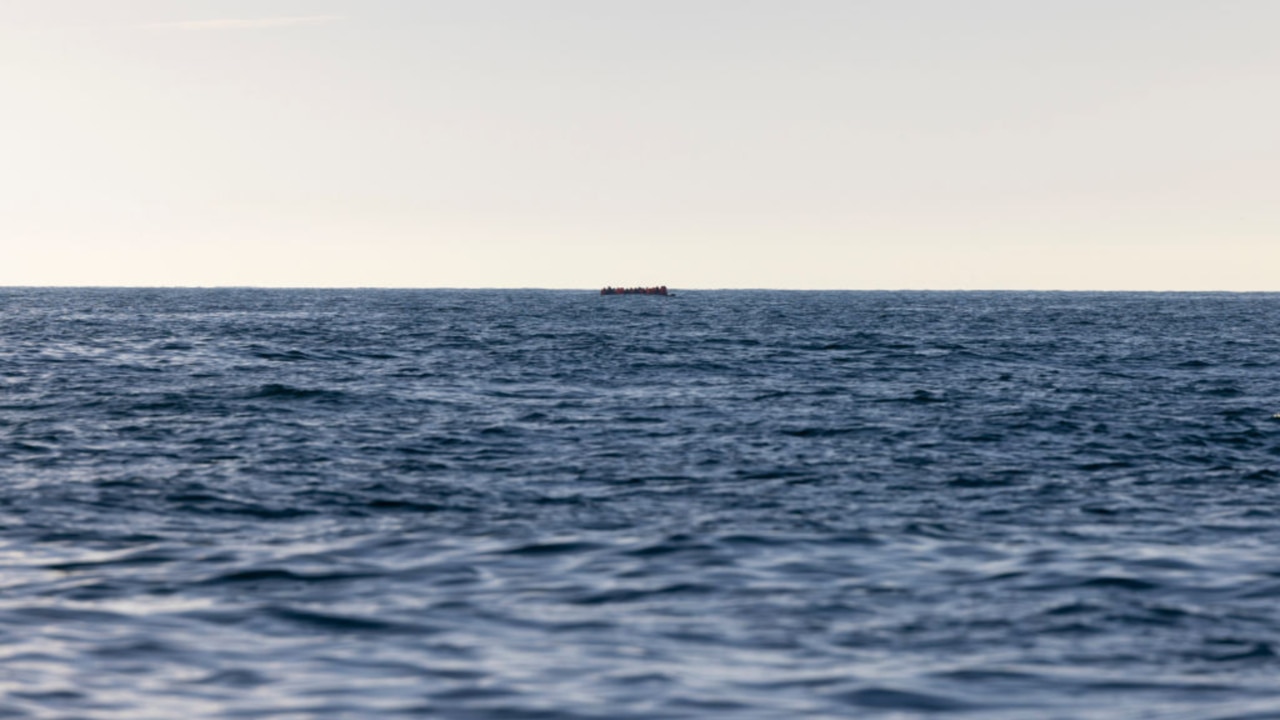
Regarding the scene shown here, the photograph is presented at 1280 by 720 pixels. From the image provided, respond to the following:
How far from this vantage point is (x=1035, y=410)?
3653 centimetres

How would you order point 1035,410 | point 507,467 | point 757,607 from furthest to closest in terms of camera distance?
point 1035,410, point 507,467, point 757,607

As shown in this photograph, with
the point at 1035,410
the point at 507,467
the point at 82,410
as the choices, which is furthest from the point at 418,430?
the point at 1035,410

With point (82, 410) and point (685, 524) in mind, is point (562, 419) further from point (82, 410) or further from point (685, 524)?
point (685, 524)

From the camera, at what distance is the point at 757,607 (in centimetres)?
1455

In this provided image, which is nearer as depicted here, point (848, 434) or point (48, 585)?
point (48, 585)

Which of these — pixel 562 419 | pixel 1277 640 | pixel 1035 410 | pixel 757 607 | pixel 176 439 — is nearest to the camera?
pixel 1277 640

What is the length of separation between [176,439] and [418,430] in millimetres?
5202

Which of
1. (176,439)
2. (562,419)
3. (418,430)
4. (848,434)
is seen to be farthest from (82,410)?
(848,434)

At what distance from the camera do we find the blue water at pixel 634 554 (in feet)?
38.5

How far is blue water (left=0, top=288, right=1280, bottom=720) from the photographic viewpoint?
11734 millimetres

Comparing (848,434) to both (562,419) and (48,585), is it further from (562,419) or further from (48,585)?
(48,585)

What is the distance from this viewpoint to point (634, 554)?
685 inches

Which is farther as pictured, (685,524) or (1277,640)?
(685,524)

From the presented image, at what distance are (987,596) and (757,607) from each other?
261cm
